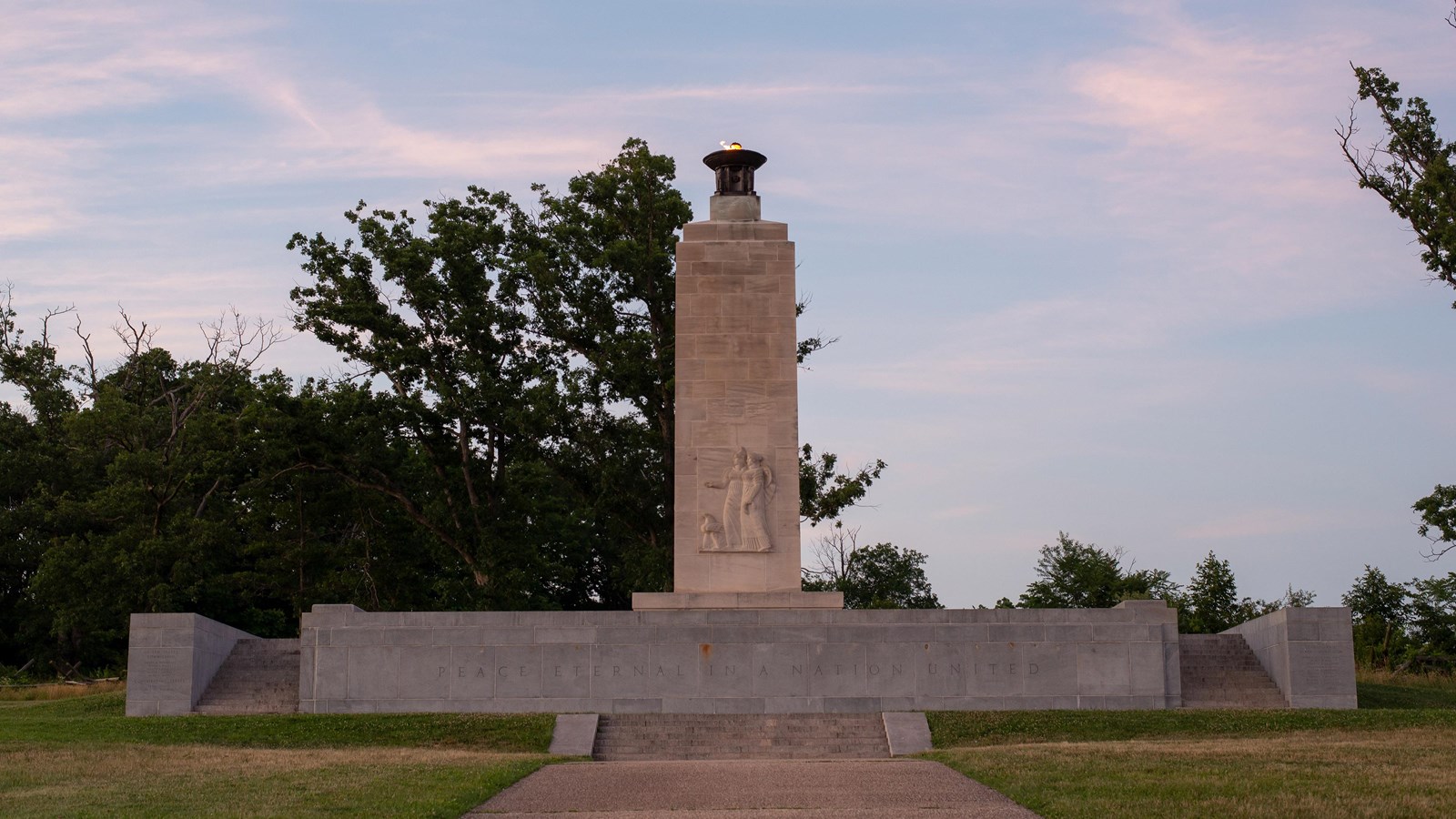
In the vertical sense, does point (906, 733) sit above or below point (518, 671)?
below

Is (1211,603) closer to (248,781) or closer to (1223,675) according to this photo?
(1223,675)

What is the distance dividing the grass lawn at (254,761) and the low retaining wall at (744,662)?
2.57m

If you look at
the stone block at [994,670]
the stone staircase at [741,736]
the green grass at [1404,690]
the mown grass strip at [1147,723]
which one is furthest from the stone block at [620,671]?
the green grass at [1404,690]

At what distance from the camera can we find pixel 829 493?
4572 centimetres

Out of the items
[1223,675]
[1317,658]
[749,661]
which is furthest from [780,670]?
[1317,658]

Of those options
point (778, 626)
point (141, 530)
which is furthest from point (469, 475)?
point (778, 626)

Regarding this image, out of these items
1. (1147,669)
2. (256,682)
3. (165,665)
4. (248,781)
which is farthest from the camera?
(256,682)

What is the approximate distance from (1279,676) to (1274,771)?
12.7 metres

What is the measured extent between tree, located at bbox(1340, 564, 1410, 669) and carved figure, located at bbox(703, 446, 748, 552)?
18.7m

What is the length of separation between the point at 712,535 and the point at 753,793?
14601mm

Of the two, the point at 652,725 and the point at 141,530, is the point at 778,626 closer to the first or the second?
the point at 652,725

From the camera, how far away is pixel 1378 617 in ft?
144

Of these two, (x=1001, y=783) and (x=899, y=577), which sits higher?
(x=899, y=577)

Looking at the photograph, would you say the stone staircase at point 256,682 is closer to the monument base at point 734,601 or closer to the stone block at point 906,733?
the monument base at point 734,601
